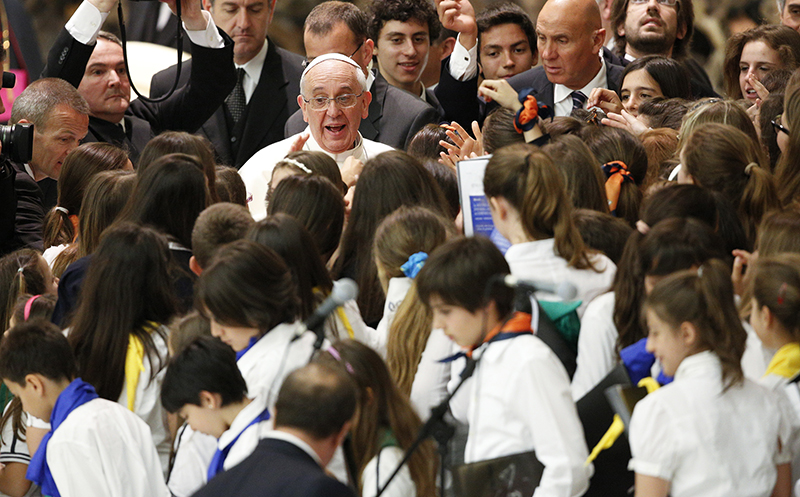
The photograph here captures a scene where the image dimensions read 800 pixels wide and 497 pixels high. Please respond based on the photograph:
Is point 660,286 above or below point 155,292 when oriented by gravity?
above

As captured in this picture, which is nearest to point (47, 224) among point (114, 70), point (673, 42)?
point (114, 70)

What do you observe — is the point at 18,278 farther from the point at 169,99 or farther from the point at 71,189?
the point at 169,99

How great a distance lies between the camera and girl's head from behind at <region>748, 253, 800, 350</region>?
248cm

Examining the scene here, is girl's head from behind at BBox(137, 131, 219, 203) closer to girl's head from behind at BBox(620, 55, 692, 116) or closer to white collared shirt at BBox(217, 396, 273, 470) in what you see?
white collared shirt at BBox(217, 396, 273, 470)

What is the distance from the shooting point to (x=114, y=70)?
5781 millimetres

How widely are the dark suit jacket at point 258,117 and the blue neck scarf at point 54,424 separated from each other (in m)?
3.40

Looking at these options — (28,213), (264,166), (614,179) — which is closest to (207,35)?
(264,166)

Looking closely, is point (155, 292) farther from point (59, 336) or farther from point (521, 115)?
point (521, 115)

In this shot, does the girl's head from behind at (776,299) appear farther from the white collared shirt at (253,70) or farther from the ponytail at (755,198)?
the white collared shirt at (253,70)

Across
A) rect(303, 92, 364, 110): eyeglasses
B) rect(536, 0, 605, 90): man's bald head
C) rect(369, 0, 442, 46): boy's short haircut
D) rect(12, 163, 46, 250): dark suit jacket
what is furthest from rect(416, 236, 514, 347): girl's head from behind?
rect(369, 0, 442, 46): boy's short haircut

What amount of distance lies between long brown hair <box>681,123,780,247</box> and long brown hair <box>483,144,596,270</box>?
61 centimetres

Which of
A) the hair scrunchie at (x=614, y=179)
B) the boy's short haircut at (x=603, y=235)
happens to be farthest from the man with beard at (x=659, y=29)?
the boy's short haircut at (x=603, y=235)

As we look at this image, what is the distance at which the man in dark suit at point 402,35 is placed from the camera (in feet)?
19.5

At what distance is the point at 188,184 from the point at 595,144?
1554 mm
